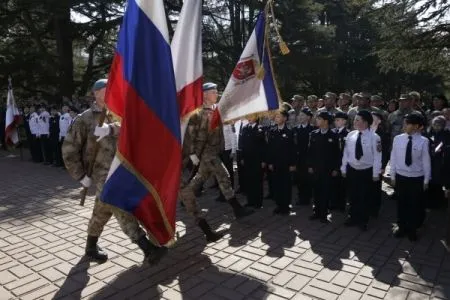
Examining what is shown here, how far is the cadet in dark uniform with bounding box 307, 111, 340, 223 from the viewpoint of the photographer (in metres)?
6.32

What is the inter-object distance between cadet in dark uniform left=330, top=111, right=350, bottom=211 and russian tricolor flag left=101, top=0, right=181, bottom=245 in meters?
3.40

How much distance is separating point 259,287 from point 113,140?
238cm

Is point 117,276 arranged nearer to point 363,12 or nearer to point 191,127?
point 191,127

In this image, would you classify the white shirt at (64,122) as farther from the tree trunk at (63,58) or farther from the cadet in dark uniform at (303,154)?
the tree trunk at (63,58)

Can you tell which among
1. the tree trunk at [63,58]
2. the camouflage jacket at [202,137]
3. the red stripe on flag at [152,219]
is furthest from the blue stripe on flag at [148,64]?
the tree trunk at [63,58]

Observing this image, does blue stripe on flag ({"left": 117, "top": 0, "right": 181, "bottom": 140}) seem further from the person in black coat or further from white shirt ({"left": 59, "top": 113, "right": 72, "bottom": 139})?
white shirt ({"left": 59, "top": 113, "right": 72, "bottom": 139})

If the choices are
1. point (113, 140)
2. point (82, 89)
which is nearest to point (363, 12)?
point (113, 140)

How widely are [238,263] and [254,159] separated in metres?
2.85

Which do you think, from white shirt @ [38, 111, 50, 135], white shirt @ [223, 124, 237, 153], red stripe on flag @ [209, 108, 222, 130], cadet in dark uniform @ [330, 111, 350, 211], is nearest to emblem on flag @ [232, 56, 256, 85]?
red stripe on flag @ [209, 108, 222, 130]

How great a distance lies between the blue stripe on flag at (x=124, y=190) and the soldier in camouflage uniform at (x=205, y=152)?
155 cm

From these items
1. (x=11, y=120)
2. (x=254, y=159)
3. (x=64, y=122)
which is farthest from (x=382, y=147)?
(x=11, y=120)

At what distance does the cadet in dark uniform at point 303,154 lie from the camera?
7.18 m

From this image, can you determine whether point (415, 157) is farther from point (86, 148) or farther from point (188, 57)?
→ point (86, 148)

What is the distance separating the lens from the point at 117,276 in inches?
173
